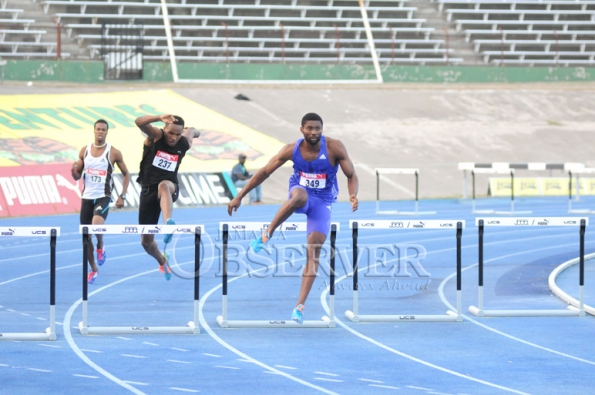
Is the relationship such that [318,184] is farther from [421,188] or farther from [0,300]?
[421,188]

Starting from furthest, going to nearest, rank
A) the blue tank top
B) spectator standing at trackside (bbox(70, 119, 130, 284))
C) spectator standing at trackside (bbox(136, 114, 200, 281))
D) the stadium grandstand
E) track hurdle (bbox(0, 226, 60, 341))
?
the stadium grandstand, spectator standing at trackside (bbox(70, 119, 130, 284)), spectator standing at trackside (bbox(136, 114, 200, 281)), the blue tank top, track hurdle (bbox(0, 226, 60, 341))

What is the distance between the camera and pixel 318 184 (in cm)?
825

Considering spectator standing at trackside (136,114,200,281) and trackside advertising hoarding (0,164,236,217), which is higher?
trackside advertising hoarding (0,164,236,217)

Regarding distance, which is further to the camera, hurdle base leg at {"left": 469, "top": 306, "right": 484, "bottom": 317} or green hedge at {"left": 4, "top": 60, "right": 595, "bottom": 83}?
green hedge at {"left": 4, "top": 60, "right": 595, "bottom": 83}

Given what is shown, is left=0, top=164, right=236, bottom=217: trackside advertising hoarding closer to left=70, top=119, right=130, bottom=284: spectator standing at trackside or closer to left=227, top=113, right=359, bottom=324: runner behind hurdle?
left=70, top=119, right=130, bottom=284: spectator standing at trackside

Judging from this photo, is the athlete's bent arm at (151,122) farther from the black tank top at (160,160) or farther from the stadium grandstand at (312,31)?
the stadium grandstand at (312,31)

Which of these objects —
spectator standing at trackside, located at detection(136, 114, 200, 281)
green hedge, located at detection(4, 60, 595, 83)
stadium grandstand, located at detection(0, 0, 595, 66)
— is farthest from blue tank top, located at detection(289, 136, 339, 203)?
stadium grandstand, located at detection(0, 0, 595, 66)

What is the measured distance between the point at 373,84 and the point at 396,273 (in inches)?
786

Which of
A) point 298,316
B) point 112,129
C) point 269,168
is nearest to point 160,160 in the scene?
point 269,168

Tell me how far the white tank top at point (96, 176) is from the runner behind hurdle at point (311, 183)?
115 inches

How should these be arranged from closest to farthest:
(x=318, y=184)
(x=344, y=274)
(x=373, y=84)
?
(x=318, y=184)
(x=344, y=274)
(x=373, y=84)

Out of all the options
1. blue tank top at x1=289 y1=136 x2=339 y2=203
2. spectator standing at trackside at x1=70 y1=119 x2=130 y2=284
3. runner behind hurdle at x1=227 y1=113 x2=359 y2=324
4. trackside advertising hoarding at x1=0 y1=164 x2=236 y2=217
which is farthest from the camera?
trackside advertising hoarding at x1=0 y1=164 x2=236 y2=217

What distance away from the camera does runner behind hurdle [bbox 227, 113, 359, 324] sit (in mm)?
8047

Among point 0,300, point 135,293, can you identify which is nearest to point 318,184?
point 135,293
